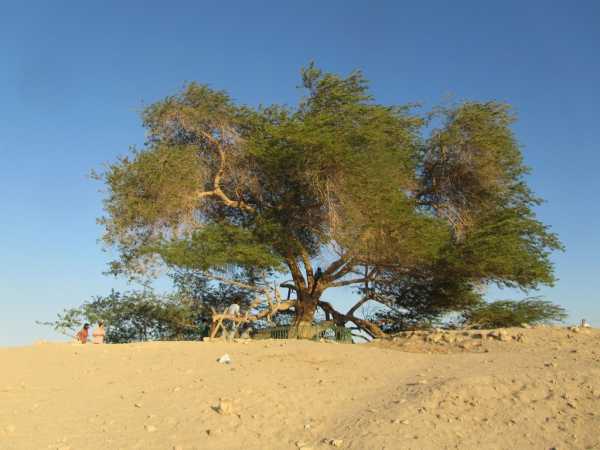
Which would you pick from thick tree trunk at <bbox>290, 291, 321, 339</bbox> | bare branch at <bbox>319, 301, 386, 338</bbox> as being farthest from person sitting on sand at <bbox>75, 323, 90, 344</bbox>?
bare branch at <bbox>319, 301, 386, 338</bbox>

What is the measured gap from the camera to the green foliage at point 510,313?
22.8 metres

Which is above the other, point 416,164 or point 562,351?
point 416,164

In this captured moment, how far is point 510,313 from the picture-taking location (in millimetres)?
22766

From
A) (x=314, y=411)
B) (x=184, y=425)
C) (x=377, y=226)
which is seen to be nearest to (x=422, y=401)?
(x=314, y=411)

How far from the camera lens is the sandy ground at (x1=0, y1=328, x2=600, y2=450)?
797 centimetres

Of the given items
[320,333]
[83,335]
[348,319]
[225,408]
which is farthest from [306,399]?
[348,319]

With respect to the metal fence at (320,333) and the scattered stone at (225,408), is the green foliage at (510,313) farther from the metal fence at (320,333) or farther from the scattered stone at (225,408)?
the scattered stone at (225,408)

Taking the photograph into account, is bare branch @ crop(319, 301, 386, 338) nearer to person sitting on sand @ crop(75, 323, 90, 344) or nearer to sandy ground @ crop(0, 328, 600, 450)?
person sitting on sand @ crop(75, 323, 90, 344)

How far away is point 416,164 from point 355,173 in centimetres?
451

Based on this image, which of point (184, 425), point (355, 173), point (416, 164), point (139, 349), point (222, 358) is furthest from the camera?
point (416, 164)

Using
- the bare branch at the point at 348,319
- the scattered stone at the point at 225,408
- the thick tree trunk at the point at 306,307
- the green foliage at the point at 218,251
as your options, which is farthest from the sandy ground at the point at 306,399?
the bare branch at the point at 348,319

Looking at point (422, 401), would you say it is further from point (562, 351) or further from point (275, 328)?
point (275, 328)

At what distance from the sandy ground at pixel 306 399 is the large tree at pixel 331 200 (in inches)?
251

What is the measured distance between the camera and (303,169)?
1934cm
